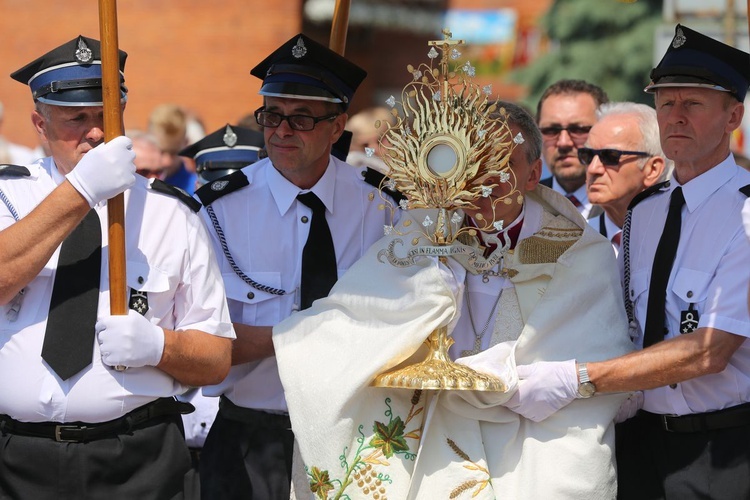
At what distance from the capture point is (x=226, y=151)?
652 cm

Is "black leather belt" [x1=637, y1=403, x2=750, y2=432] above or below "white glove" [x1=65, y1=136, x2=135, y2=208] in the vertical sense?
below

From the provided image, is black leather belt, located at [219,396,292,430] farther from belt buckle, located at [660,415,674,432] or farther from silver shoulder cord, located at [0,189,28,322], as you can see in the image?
belt buckle, located at [660,415,674,432]

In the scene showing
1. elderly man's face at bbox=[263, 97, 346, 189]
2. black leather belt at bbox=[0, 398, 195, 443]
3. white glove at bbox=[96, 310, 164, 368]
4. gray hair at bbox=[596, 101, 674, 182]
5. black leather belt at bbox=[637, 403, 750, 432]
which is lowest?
black leather belt at bbox=[0, 398, 195, 443]

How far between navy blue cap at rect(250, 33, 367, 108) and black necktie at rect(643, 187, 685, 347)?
1.41m

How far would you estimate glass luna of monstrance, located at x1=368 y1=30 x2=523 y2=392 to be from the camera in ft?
13.2

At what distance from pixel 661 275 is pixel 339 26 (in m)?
1.94

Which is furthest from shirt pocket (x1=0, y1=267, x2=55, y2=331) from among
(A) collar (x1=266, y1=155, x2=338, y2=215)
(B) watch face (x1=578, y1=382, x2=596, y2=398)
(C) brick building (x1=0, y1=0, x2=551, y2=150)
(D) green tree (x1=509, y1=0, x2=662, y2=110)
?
(D) green tree (x1=509, y1=0, x2=662, y2=110)

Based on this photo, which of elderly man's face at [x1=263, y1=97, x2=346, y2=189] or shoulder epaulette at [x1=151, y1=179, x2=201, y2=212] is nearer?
shoulder epaulette at [x1=151, y1=179, x2=201, y2=212]

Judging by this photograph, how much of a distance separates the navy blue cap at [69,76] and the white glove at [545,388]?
1.71m

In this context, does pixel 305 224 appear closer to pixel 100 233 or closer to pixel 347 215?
pixel 347 215

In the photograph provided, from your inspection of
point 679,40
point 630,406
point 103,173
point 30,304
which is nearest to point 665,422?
point 630,406

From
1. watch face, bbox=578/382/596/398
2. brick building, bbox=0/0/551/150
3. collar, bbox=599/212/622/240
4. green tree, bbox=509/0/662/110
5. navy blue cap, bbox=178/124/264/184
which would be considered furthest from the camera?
green tree, bbox=509/0/662/110

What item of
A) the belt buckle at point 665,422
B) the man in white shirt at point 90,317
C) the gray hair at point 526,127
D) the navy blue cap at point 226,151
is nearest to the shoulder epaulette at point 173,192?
the man in white shirt at point 90,317

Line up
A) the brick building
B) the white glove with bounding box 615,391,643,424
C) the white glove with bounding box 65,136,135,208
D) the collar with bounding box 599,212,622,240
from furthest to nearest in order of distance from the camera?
the brick building < the collar with bounding box 599,212,622,240 < the white glove with bounding box 615,391,643,424 < the white glove with bounding box 65,136,135,208
